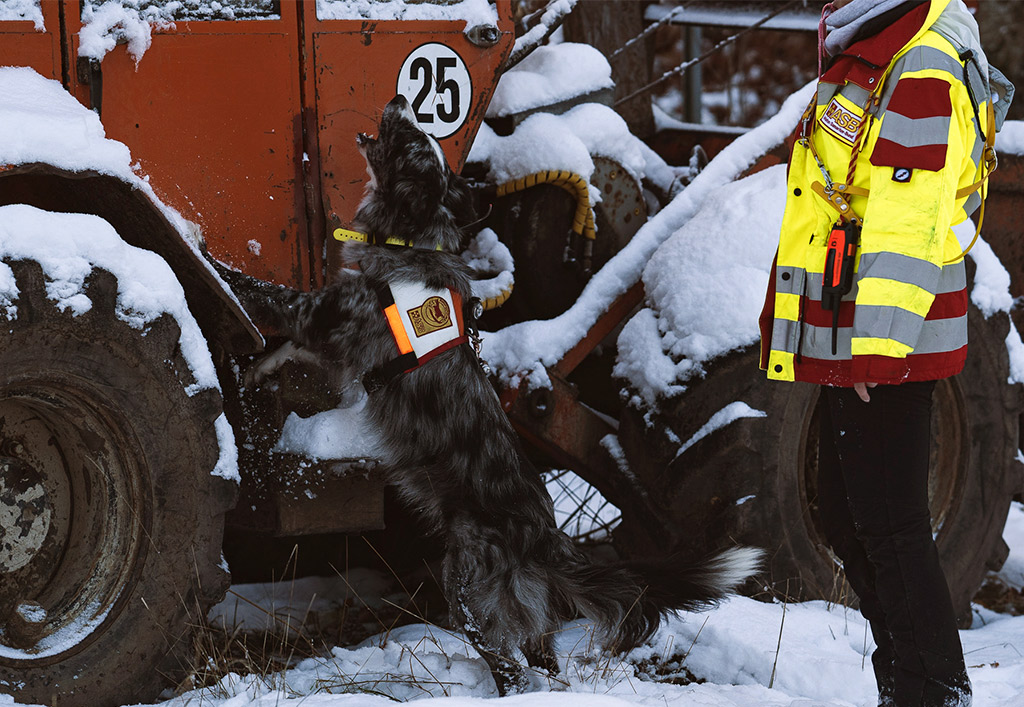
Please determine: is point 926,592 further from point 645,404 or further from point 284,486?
point 284,486

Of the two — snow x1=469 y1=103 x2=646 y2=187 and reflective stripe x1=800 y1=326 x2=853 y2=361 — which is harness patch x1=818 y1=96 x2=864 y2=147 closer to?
reflective stripe x1=800 y1=326 x2=853 y2=361

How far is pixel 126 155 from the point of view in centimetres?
269

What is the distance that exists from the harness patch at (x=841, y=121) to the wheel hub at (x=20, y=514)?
2212mm

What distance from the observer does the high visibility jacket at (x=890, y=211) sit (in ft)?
7.27

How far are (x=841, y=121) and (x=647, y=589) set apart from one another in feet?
4.65

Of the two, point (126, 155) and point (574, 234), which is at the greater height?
point (126, 155)

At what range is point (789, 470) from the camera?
3.60 m

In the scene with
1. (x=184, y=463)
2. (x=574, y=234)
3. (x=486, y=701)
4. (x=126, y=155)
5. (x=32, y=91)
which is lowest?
(x=486, y=701)

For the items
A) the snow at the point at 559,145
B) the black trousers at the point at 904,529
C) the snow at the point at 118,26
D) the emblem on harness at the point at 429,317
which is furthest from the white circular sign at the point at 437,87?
the black trousers at the point at 904,529

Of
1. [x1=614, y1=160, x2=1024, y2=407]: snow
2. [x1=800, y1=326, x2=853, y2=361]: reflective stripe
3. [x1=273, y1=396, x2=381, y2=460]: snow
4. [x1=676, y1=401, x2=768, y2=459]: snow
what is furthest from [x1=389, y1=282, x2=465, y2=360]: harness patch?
[x1=800, y1=326, x2=853, y2=361]: reflective stripe

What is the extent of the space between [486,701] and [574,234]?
1.89 meters

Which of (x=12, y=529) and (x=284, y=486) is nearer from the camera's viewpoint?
(x=12, y=529)

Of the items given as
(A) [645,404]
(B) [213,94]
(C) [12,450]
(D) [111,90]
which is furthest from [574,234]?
(C) [12,450]

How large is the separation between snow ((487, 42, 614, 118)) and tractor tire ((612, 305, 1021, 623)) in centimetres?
123
